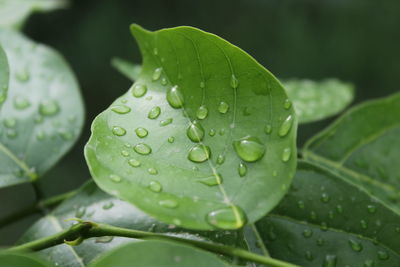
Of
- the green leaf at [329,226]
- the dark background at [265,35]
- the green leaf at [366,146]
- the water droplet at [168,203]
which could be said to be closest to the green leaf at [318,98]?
the green leaf at [366,146]

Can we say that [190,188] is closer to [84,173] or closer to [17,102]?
[17,102]

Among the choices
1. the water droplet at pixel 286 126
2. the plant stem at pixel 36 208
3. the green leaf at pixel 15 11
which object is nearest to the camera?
the water droplet at pixel 286 126

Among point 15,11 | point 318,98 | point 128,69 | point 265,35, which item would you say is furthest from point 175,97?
point 265,35

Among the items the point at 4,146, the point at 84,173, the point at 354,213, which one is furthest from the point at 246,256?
the point at 84,173

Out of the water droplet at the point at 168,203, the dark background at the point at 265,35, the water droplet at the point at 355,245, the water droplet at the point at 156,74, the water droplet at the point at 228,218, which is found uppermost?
the water droplet at the point at 156,74

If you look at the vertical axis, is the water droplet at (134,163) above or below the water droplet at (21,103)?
above

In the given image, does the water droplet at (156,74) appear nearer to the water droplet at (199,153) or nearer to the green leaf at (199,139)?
the green leaf at (199,139)

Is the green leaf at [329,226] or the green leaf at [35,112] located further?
the green leaf at [35,112]

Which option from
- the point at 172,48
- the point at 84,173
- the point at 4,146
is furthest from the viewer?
the point at 84,173
